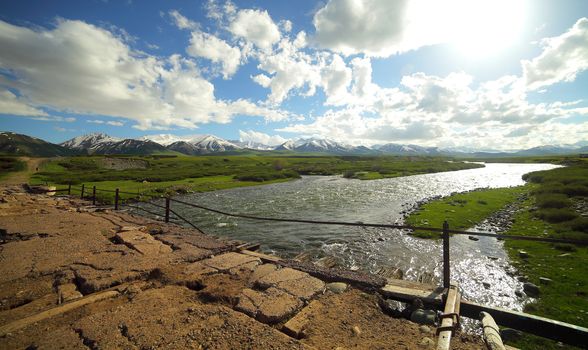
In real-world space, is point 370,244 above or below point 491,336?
below

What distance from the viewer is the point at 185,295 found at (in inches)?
238

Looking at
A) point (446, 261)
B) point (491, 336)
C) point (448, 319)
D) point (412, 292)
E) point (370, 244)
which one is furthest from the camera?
point (370, 244)

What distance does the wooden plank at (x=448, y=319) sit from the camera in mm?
4500

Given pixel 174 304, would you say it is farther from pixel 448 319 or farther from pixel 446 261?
pixel 446 261

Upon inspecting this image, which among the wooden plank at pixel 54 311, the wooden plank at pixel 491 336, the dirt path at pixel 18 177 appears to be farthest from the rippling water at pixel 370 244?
the dirt path at pixel 18 177

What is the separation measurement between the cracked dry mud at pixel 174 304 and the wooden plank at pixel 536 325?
4.04ft

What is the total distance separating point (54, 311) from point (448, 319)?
738 cm

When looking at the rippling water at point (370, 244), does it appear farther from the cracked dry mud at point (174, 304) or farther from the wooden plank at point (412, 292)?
the cracked dry mud at point (174, 304)

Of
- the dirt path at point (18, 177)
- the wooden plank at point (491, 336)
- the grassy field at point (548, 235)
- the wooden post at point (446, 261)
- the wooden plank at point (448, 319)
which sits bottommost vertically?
the dirt path at point (18, 177)

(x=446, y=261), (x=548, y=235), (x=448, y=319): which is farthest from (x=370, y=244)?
(x=448, y=319)

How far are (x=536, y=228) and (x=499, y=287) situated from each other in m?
11.0

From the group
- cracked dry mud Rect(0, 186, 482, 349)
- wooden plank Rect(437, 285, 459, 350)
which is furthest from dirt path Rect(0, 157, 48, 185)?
wooden plank Rect(437, 285, 459, 350)

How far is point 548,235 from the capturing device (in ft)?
55.0

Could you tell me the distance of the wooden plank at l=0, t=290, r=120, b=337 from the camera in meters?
4.69
